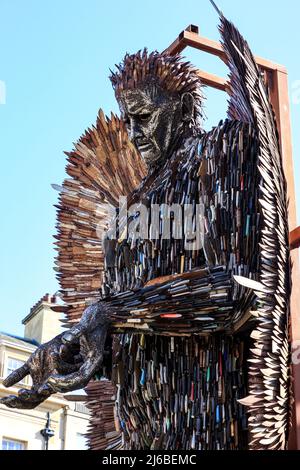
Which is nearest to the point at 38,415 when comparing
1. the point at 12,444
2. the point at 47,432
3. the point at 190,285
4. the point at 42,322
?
the point at 47,432

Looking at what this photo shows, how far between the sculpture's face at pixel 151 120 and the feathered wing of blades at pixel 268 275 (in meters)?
0.37

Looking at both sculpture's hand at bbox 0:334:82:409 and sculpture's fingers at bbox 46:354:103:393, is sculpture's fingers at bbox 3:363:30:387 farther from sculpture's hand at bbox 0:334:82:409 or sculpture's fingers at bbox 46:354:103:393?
Answer: sculpture's fingers at bbox 46:354:103:393

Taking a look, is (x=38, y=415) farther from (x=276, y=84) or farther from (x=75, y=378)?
(x=75, y=378)

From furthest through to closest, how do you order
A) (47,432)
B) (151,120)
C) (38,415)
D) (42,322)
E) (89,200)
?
(42,322), (38,415), (47,432), (89,200), (151,120)

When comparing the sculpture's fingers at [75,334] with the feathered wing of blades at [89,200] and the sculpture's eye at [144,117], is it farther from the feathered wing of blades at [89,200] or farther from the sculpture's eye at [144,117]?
the sculpture's eye at [144,117]

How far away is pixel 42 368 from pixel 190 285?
702mm

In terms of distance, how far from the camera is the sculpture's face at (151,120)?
455cm

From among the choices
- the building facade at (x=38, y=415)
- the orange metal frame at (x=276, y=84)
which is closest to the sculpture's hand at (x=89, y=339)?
the orange metal frame at (x=276, y=84)

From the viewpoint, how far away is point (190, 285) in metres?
3.94

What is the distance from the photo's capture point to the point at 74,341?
3984 millimetres

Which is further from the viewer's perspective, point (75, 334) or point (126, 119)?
point (126, 119)
